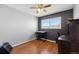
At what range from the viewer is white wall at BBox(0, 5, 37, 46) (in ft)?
7.62

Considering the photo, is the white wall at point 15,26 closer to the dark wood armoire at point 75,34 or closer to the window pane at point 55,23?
the window pane at point 55,23

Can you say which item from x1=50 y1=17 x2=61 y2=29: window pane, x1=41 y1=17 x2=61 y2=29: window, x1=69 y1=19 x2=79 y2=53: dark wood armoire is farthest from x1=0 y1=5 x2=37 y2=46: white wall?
x1=69 y1=19 x2=79 y2=53: dark wood armoire

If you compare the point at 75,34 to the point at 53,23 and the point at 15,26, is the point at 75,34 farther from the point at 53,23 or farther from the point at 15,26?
the point at 15,26

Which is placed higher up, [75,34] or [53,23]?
[53,23]

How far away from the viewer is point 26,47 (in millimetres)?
2443

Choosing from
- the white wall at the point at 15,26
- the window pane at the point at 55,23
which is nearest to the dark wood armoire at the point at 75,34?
the window pane at the point at 55,23

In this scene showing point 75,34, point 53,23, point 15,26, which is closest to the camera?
point 75,34

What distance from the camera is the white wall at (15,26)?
7.62 ft

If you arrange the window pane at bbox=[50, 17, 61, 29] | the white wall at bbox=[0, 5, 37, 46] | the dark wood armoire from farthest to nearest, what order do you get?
the white wall at bbox=[0, 5, 37, 46] < the window pane at bbox=[50, 17, 61, 29] < the dark wood armoire

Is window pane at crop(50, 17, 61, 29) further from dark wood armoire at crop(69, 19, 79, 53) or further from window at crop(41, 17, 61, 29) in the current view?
dark wood armoire at crop(69, 19, 79, 53)

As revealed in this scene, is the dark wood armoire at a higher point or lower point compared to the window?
lower

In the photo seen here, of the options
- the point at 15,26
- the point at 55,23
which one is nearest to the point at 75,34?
the point at 55,23

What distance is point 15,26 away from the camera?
2.77 metres

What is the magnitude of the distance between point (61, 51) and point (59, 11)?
100 cm
